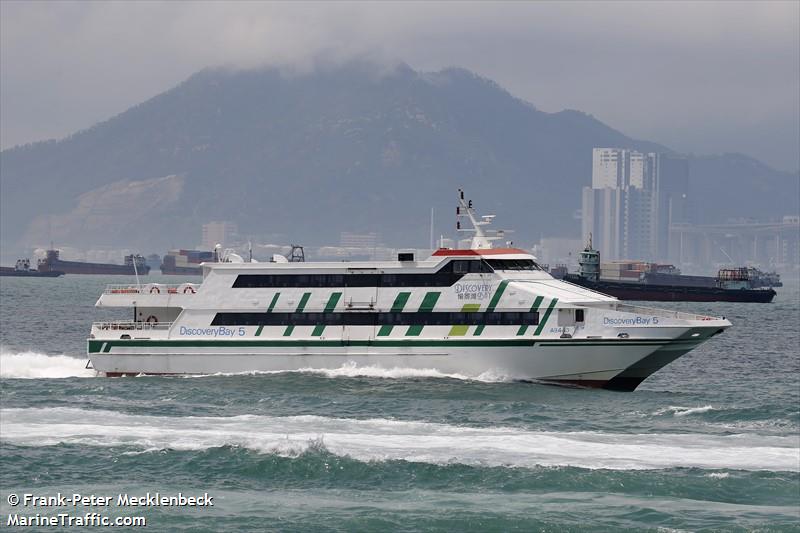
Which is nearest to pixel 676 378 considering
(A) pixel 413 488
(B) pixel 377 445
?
(B) pixel 377 445

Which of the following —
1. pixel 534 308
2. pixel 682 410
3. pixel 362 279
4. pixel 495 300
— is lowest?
pixel 682 410

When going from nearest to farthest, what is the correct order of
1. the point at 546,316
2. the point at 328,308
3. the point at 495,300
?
the point at 546,316, the point at 495,300, the point at 328,308

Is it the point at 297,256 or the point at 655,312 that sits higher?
the point at 297,256

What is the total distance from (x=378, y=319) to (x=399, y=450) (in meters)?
12.0

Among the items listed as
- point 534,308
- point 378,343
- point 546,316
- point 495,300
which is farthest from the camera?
point 378,343

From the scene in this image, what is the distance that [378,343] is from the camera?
41.3 meters

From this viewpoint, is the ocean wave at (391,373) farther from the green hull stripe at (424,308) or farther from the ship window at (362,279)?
the ship window at (362,279)

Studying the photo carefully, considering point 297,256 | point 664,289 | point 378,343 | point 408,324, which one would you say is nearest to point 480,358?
point 408,324

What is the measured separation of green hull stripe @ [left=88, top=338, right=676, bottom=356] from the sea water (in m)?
0.95

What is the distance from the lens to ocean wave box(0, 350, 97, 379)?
142ft

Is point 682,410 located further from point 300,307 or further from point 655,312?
point 300,307

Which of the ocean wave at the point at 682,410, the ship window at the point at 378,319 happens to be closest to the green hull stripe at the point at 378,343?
the ship window at the point at 378,319

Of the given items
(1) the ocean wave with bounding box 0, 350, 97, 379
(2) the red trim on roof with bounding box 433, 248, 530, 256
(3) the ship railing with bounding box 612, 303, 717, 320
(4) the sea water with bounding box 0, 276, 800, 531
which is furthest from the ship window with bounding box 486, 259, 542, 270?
(1) the ocean wave with bounding box 0, 350, 97, 379

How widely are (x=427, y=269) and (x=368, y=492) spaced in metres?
16.2
